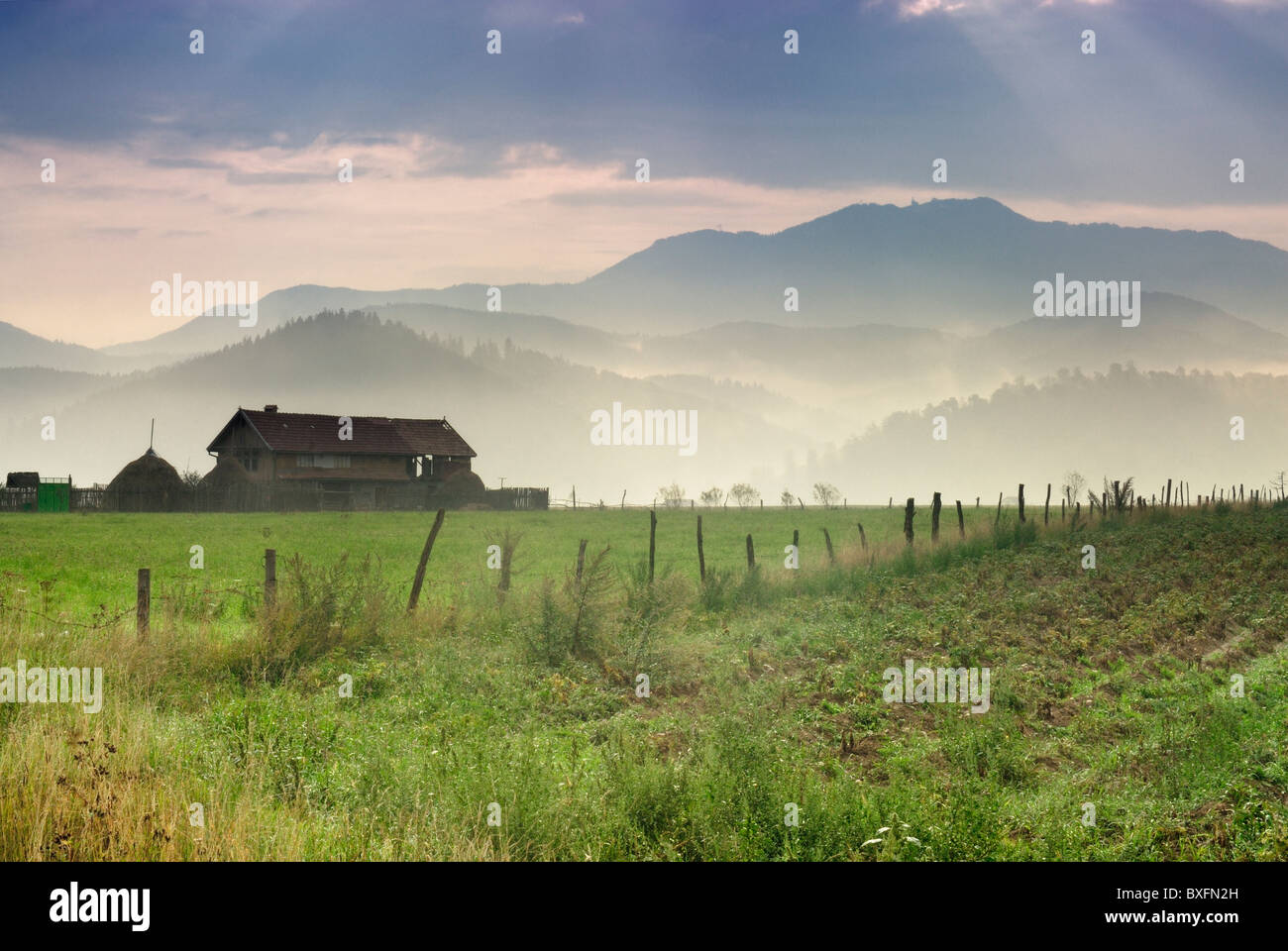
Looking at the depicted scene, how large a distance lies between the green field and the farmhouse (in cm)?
4798

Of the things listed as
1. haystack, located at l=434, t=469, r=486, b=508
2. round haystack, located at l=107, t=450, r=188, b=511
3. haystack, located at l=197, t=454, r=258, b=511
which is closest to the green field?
haystack, located at l=197, t=454, r=258, b=511

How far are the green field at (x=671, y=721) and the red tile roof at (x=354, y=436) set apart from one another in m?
49.3

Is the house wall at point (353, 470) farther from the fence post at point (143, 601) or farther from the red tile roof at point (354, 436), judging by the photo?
the fence post at point (143, 601)

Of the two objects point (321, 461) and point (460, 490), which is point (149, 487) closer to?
point (321, 461)

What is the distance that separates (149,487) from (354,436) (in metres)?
15.0

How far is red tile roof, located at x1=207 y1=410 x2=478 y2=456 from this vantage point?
7131 cm

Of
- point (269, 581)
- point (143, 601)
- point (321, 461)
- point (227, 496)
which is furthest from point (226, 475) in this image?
point (143, 601)

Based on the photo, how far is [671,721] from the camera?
11984 mm

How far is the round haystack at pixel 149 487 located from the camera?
6378cm

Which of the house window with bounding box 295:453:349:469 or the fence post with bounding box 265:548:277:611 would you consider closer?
the fence post with bounding box 265:548:277:611

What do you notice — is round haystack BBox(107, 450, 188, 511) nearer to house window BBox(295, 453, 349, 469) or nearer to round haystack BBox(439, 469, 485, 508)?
house window BBox(295, 453, 349, 469)
